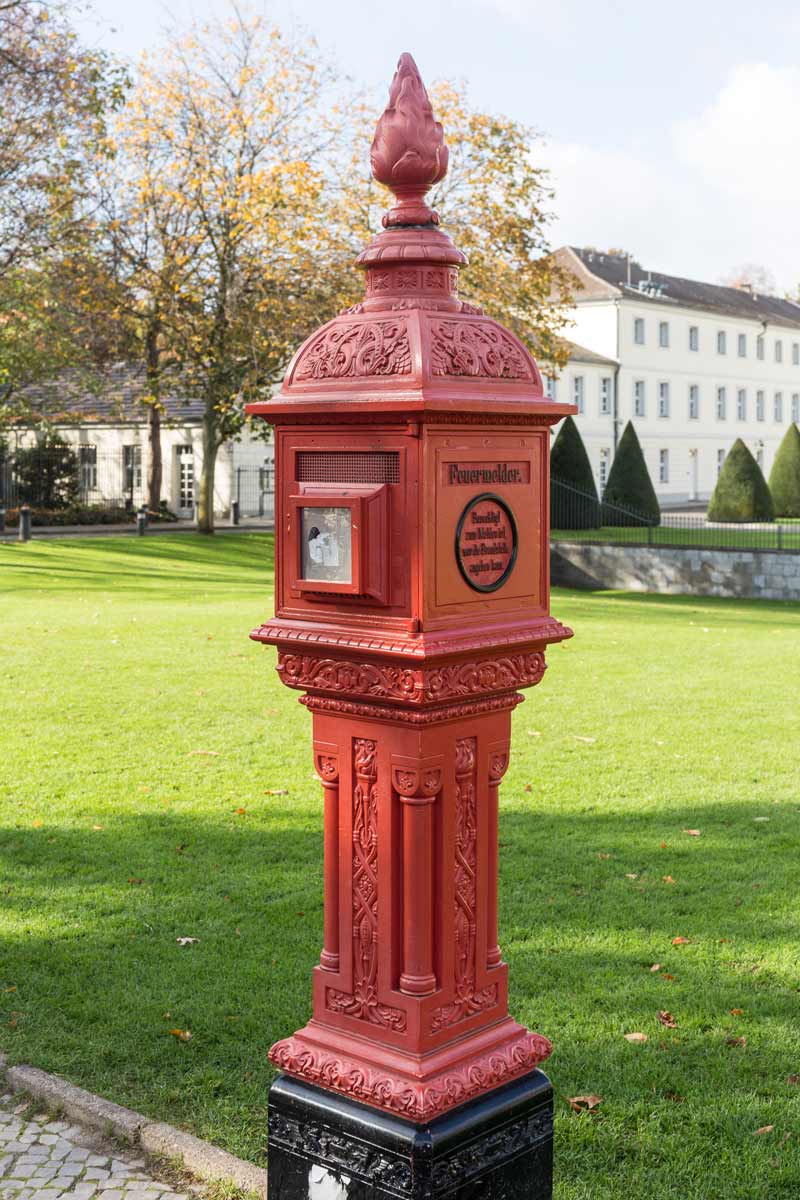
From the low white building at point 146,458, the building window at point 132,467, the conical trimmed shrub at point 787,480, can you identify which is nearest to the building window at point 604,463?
the conical trimmed shrub at point 787,480

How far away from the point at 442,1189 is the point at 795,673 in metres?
11.3

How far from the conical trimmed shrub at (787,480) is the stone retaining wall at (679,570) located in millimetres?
19997

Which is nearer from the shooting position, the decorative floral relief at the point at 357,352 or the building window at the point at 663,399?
the decorative floral relief at the point at 357,352

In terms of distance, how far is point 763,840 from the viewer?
7.21 metres

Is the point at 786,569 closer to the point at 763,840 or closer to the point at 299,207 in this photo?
the point at 299,207

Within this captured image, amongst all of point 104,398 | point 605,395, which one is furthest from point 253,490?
point 605,395

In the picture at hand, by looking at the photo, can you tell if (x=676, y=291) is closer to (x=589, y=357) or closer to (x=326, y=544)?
(x=589, y=357)

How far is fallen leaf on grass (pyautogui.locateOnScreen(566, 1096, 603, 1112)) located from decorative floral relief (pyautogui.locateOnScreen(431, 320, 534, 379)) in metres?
2.30

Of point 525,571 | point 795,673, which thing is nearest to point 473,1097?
point 525,571

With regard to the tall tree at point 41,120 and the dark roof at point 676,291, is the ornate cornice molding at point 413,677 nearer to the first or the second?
the tall tree at point 41,120

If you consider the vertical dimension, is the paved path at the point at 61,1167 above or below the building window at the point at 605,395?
below

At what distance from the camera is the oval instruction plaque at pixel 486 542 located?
332cm

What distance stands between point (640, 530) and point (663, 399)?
3194 cm

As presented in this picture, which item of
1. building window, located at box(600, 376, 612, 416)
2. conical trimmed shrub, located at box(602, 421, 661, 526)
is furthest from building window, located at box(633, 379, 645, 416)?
conical trimmed shrub, located at box(602, 421, 661, 526)
